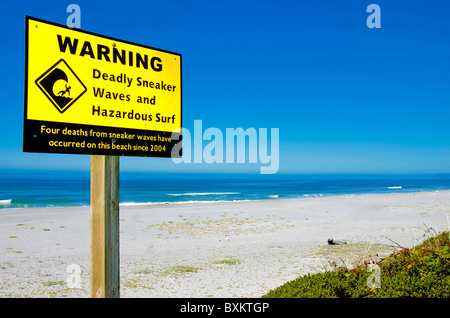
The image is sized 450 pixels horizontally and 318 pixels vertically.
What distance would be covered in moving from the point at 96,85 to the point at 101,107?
0.69 ft

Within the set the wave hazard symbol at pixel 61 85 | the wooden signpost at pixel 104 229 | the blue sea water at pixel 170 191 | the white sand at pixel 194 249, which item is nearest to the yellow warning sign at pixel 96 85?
the wave hazard symbol at pixel 61 85

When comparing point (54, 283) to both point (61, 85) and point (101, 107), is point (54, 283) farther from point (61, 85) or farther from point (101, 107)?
point (61, 85)

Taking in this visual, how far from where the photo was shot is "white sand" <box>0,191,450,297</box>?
6.67m

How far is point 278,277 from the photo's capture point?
7.15 metres

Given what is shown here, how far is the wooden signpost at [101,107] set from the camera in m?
3.09

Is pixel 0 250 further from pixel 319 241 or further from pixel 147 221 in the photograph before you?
pixel 319 241

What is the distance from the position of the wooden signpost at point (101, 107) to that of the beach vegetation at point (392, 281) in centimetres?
276

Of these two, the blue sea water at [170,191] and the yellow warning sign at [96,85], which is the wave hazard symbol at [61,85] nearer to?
the yellow warning sign at [96,85]

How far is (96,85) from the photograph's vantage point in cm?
337

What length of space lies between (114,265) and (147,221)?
13.7 m

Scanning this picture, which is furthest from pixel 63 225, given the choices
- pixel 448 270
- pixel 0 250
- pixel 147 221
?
pixel 448 270

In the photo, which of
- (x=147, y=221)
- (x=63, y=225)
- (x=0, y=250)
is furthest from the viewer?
(x=147, y=221)

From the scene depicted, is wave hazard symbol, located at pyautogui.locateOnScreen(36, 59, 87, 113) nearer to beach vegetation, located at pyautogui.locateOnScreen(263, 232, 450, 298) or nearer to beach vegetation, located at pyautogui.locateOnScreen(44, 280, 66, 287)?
beach vegetation, located at pyautogui.locateOnScreen(263, 232, 450, 298)

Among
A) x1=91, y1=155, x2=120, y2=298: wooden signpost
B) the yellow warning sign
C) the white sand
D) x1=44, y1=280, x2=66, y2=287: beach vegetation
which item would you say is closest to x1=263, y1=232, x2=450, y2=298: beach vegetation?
the white sand
